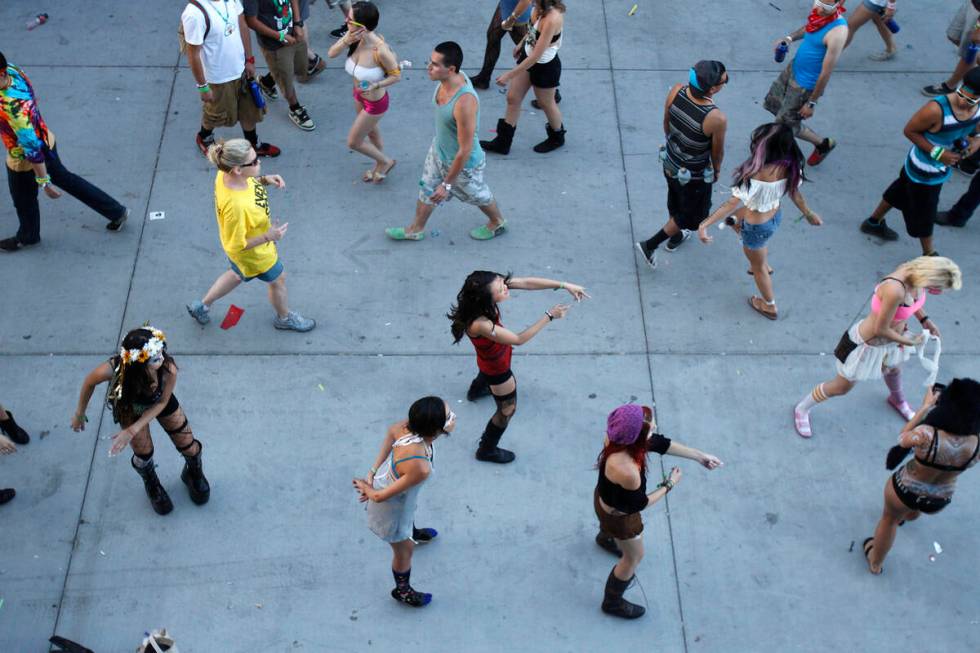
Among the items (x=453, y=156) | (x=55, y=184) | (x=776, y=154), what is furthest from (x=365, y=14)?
(x=776, y=154)

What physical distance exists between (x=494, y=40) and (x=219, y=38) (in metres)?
2.37

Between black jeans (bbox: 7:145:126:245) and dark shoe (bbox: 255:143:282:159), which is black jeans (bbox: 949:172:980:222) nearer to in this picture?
dark shoe (bbox: 255:143:282:159)

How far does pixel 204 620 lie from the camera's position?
5.07 m

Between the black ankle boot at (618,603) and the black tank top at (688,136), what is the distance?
283 centimetres

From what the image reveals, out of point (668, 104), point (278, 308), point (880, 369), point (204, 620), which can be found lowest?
point (204, 620)

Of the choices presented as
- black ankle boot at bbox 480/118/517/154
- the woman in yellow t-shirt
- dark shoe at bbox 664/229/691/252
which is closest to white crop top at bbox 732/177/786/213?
dark shoe at bbox 664/229/691/252

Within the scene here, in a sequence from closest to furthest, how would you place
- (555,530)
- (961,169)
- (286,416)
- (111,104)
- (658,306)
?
(555,530) < (286,416) < (658,306) < (961,169) < (111,104)

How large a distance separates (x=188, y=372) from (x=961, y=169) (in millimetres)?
6202

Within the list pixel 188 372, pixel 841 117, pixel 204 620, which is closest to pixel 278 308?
pixel 188 372

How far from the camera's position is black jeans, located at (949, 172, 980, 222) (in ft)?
23.5

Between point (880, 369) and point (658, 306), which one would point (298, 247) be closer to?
point (658, 306)

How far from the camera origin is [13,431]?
571 cm

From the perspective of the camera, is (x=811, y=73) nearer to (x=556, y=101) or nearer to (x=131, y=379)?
(x=556, y=101)

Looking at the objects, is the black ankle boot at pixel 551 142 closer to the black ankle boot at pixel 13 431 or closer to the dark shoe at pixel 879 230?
the dark shoe at pixel 879 230
